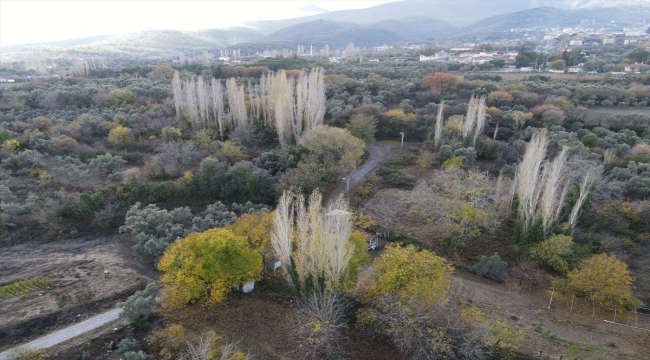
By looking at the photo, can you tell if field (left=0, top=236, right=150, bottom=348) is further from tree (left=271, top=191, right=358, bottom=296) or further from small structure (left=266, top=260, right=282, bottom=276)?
tree (left=271, top=191, right=358, bottom=296)

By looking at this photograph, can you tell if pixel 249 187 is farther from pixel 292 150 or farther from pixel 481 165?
pixel 481 165

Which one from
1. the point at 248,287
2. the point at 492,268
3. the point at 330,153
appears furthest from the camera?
the point at 330,153

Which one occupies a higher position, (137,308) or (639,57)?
(639,57)

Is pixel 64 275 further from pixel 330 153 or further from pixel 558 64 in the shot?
pixel 558 64

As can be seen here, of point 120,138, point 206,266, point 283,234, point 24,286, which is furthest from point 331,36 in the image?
point 283,234

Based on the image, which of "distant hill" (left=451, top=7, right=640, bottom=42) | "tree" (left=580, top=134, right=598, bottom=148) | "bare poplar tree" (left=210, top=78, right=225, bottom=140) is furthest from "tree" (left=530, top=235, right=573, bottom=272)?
"distant hill" (left=451, top=7, right=640, bottom=42)

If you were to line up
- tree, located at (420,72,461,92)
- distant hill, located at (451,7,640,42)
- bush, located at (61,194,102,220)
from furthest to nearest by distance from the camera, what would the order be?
distant hill, located at (451,7,640,42) < tree, located at (420,72,461,92) < bush, located at (61,194,102,220)
